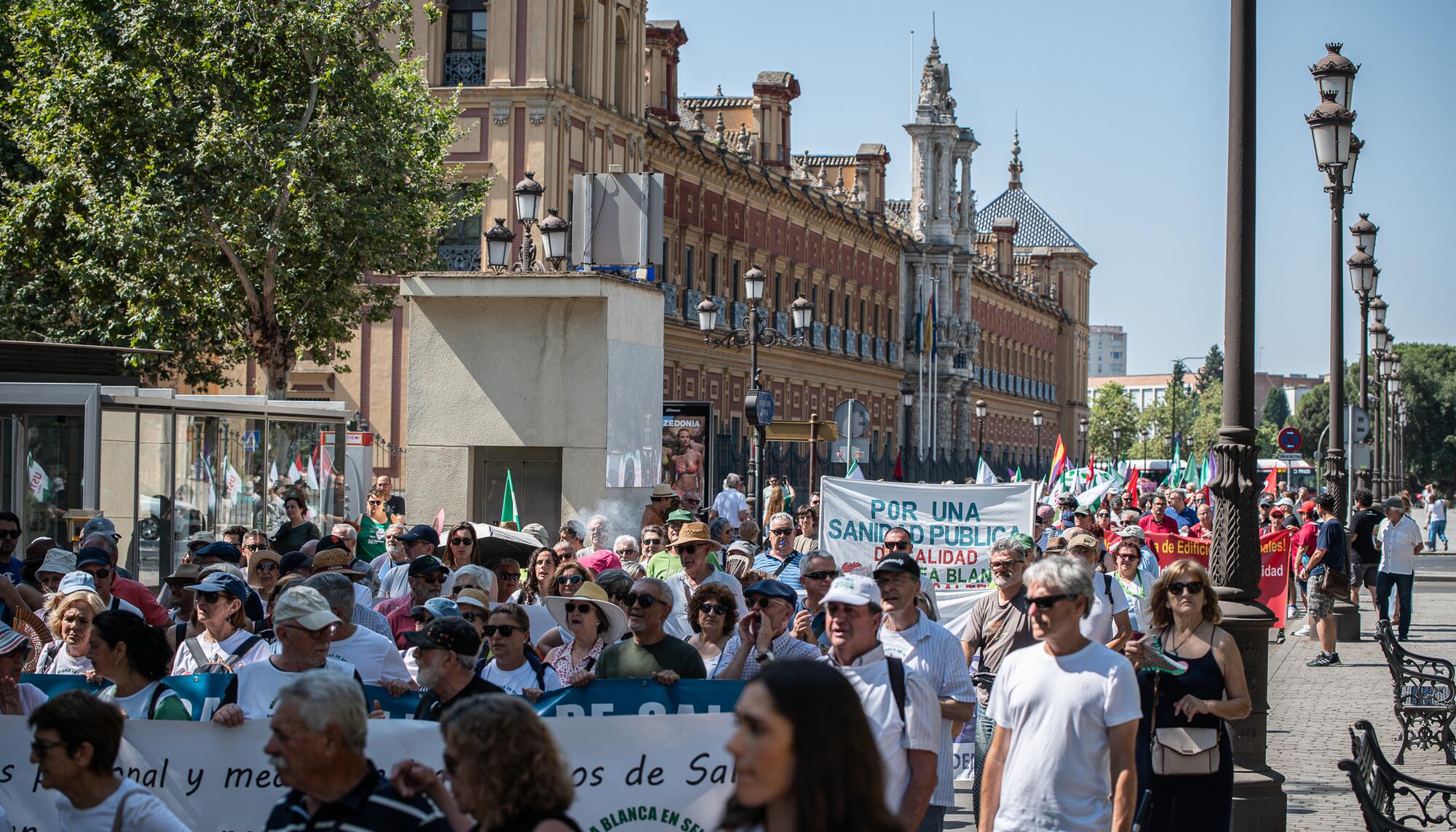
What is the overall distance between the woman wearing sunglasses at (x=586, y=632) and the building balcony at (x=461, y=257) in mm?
29672

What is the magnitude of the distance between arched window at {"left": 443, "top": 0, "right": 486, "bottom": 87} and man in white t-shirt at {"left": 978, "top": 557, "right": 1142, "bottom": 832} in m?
33.0

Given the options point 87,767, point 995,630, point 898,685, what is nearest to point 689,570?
point 995,630

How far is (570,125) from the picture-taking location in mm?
38156

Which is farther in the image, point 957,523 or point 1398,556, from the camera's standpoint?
point 1398,556

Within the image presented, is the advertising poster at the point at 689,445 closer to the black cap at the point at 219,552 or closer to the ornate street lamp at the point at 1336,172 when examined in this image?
the ornate street lamp at the point at 1336,172

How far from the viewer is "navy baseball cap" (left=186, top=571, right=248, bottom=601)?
7980 mm

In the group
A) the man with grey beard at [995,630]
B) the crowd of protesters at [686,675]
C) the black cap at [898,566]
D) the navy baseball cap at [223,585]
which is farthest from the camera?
the man with grey beard at [995,630]

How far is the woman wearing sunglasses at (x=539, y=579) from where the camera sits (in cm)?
1205

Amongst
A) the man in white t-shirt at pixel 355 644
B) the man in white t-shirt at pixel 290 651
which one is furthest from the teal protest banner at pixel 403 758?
the man in white t-shirt at pixel 355 644

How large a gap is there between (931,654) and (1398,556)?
14.4m

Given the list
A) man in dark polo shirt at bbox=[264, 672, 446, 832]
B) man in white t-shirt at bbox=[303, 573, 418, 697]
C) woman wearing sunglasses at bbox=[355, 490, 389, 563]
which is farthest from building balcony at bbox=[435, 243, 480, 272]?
man in dark polo shirt at bbox=[264, 672, 446, 832]

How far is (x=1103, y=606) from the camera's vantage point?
9.64 m

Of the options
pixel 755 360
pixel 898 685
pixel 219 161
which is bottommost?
pixel 898 685

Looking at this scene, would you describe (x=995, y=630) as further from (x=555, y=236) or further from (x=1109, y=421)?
(x=1109, y=421)
